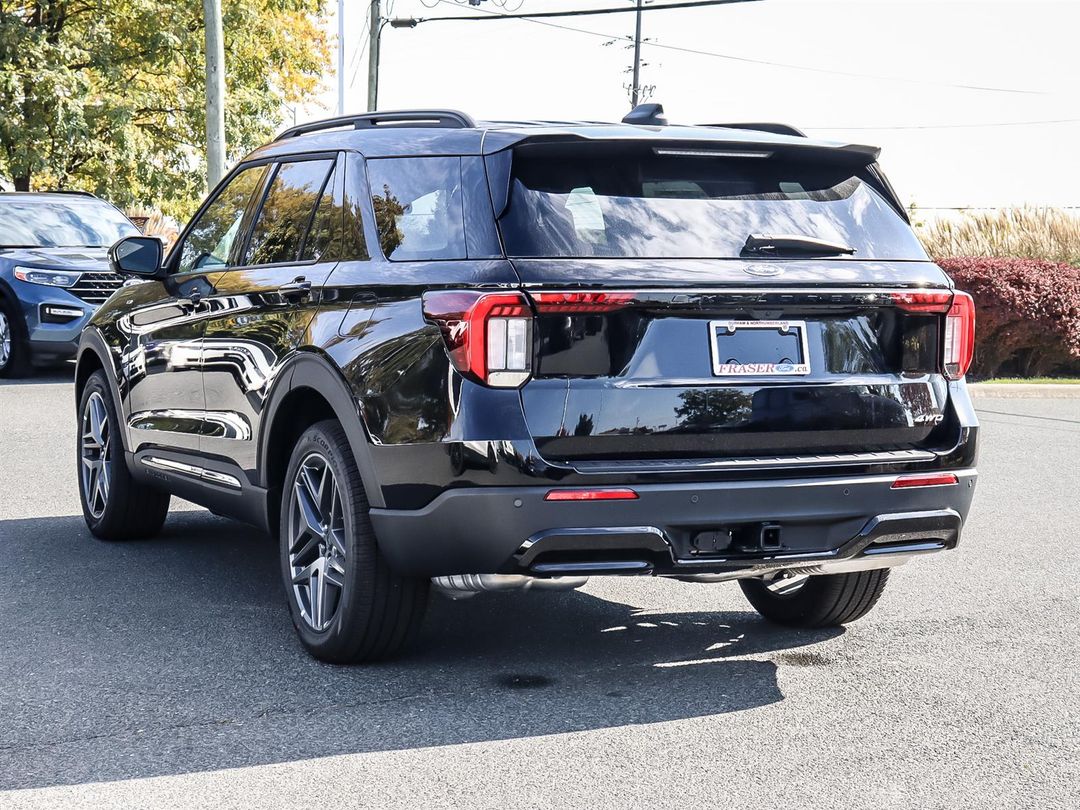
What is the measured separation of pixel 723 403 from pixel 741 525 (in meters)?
0.37


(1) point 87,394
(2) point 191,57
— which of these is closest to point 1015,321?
(1) point 87,394

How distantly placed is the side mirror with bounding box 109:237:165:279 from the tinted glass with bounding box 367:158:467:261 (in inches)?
76.8

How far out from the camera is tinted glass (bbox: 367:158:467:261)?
4.56 metres

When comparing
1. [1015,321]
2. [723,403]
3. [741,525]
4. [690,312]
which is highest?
[690,312]

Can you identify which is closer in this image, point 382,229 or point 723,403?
point 723,403

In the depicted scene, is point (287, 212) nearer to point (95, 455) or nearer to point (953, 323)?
point (95, 455)

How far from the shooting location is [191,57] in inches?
1149

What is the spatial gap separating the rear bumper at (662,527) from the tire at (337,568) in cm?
21

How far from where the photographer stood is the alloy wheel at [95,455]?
716cm

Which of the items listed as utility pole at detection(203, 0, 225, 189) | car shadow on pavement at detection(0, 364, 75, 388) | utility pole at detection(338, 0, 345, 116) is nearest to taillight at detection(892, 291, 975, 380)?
car shadow on pavement at detection(0, 364, 75, 388)

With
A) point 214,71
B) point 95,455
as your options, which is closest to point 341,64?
point 214,71

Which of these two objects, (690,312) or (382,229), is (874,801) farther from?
(382,229)

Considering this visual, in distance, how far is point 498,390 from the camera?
423cm

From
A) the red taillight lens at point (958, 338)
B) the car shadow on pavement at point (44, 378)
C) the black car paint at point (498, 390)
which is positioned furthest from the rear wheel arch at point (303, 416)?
the car shadow on pavement at point (44, 378)
